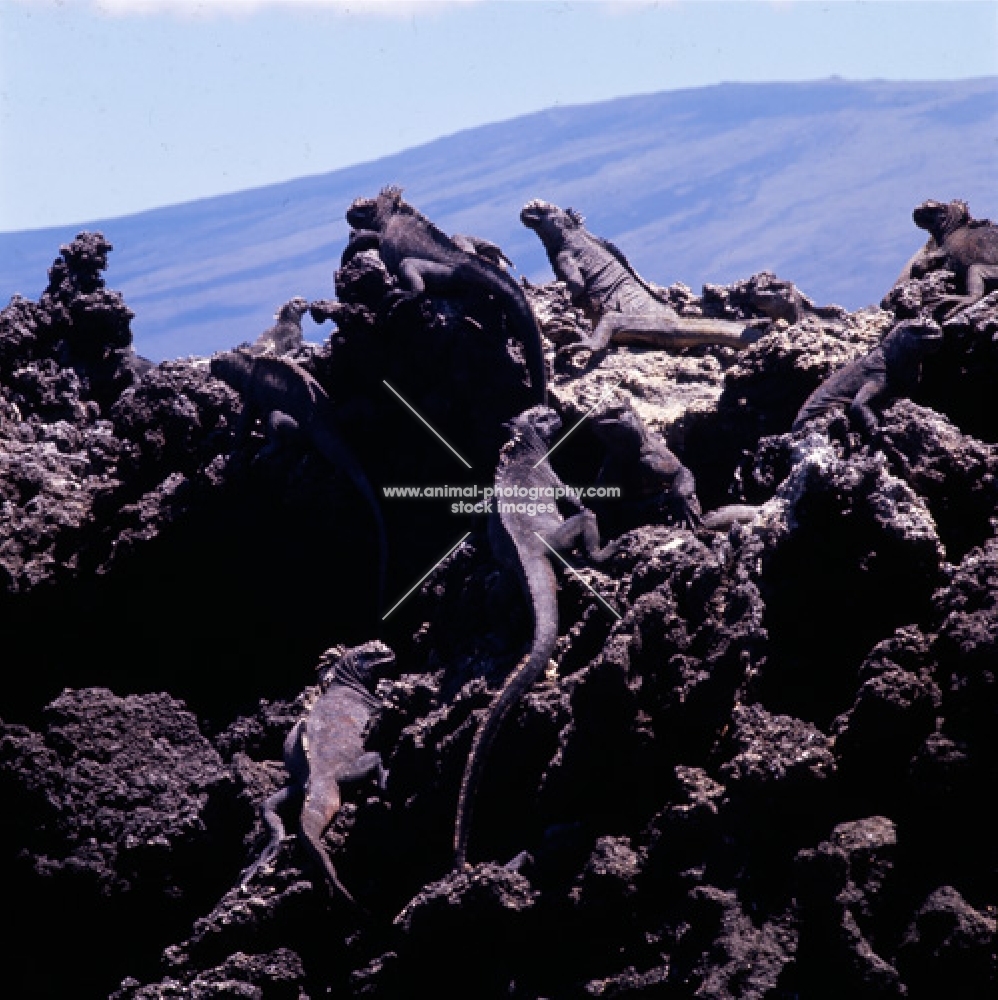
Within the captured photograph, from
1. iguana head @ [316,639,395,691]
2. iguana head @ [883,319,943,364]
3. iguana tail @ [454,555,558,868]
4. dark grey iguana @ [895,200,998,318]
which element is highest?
dark grey iguana @ [895,200,998,318]

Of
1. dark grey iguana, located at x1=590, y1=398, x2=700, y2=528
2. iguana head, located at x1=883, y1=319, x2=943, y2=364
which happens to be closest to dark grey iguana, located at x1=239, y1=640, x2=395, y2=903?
dark grey iguana, located at x1=590, y1=398, x2=700, y2=528

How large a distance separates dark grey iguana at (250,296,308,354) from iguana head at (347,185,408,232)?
3.39ft

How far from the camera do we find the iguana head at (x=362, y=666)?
5836 mm

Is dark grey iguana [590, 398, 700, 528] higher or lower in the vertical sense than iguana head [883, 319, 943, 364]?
lower

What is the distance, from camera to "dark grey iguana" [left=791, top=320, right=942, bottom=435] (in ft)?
16.4

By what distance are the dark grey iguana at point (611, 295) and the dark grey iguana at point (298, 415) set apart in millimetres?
1829

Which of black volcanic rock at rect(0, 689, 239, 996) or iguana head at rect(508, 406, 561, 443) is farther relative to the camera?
iguana head at rect(508, 406, 561, 443)

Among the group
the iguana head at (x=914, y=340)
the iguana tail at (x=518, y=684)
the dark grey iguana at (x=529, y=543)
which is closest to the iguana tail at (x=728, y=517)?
the dark grey iguana at (x=529, y=543)

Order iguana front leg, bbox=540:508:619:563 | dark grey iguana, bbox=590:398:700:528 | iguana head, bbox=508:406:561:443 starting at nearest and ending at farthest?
iguana front leg, bbox=540:508:619:563 → dark grey iguana, bbox=590:398:700:528 → iguana head, bbox=508:406:561:443

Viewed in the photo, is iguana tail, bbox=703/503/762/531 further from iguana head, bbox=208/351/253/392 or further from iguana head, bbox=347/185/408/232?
iguana head, bbox=347/185/408/232

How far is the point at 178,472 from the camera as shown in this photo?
7.04 m

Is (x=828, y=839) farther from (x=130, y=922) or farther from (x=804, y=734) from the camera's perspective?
(x=130, y=922)

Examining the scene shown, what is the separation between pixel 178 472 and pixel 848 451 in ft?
14.7

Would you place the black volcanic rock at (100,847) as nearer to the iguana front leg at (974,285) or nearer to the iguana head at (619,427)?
the iguana head at (619,427)
